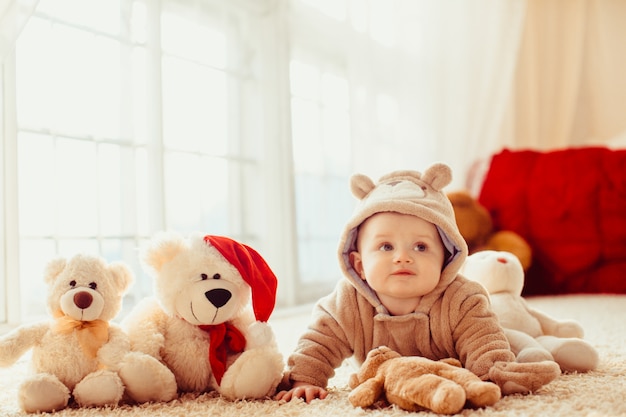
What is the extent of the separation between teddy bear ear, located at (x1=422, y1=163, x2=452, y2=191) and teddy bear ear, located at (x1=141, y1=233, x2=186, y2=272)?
44 cm

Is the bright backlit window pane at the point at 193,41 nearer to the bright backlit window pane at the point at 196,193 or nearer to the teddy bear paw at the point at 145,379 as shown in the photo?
the bright backlit window pane at the point at 196,193

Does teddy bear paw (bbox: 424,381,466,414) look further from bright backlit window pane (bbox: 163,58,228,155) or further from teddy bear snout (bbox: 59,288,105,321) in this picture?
bright backlit window pane (bbox: 163,58,228,155)

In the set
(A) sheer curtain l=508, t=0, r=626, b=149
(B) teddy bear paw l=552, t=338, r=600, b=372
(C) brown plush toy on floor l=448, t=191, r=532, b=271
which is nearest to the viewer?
(B) teddy bear paw l=552, t=338, r=600, b=372

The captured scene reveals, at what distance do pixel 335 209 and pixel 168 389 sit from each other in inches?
72.2

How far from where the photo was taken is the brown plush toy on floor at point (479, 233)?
281 cm

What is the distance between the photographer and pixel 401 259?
3.58 ft

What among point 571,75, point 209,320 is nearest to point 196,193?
point 209,320

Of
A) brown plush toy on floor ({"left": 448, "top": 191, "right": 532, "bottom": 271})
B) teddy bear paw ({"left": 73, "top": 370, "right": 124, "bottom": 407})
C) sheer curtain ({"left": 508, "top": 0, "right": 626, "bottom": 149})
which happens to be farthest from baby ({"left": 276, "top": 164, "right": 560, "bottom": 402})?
sheer curtain ({"left": 508, "top": 0, "right": 626, "bottom": 149})

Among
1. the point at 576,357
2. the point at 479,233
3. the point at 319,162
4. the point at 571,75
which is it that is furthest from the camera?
the point at 571,75

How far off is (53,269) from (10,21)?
553 millimetres

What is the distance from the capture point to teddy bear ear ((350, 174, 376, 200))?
3.96ft

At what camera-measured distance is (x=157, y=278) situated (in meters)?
1.07

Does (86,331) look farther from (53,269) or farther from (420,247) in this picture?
(420,247)

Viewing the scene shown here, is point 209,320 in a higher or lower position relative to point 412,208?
lower
